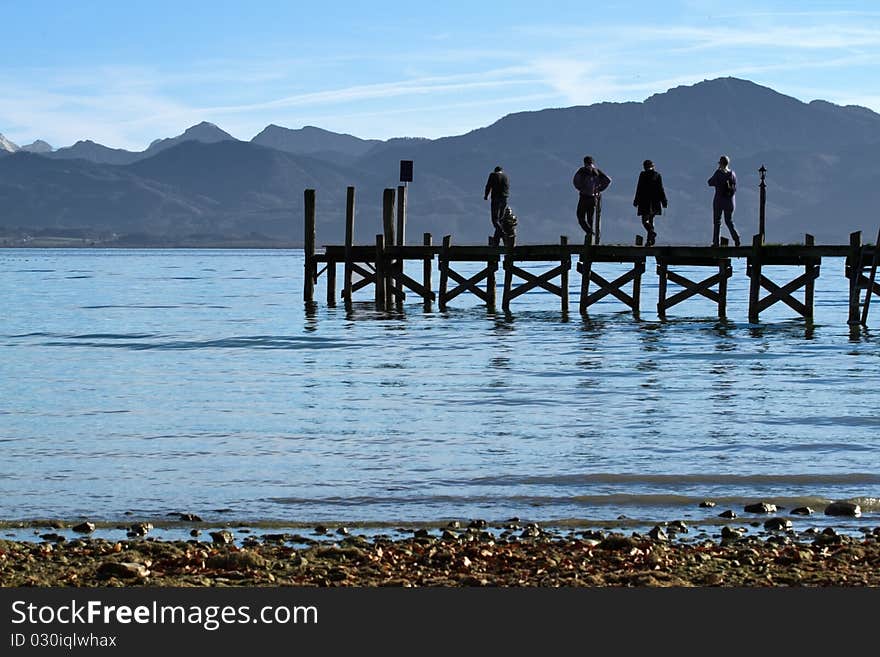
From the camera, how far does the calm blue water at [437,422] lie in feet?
45.6

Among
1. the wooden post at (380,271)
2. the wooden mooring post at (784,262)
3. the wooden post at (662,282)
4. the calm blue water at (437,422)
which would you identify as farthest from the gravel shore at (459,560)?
the wooden post at (380,271)

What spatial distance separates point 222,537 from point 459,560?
7.82ft

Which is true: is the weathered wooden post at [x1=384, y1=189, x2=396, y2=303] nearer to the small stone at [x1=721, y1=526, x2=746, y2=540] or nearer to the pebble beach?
the pebble beach

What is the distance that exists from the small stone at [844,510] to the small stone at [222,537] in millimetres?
5354

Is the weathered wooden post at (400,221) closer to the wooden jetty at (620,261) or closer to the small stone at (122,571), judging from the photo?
the wooden jetty at (620,261)

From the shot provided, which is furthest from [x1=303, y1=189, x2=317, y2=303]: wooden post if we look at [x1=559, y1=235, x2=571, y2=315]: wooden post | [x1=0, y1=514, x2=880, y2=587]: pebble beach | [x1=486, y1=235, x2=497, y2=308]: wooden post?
[x1=0, y1=514, x2=880, y2=587]: pebble beach

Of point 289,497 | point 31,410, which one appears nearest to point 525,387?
point 31,410

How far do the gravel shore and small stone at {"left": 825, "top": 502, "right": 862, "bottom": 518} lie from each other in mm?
930

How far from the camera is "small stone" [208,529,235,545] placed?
11547 millimetres

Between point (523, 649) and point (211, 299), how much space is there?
199ft

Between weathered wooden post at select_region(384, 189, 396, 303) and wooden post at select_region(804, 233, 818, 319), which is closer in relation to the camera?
wooden post at select_region(804, 233, 818, 319)

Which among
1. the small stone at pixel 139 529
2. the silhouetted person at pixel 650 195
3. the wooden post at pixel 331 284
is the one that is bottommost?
the small stone at pixel 139 529

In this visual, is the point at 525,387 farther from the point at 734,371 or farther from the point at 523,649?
the point at 523,649

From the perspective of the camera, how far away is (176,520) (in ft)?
41.5
